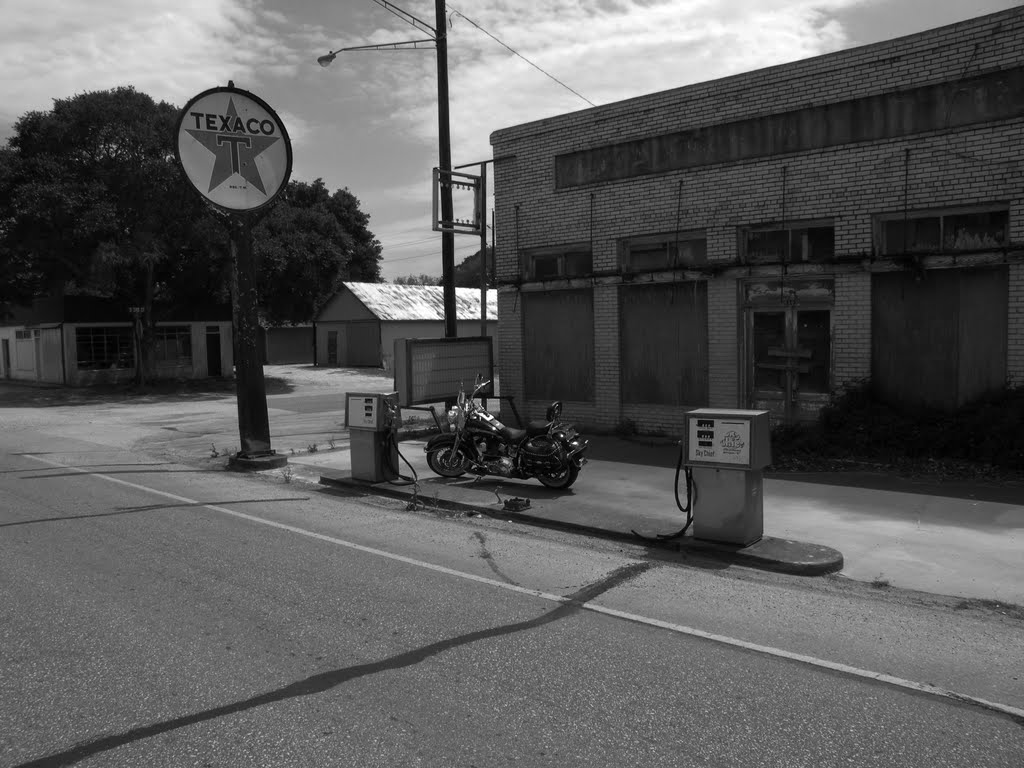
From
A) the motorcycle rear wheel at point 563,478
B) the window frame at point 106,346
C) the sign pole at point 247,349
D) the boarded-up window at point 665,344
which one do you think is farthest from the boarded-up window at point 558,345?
the window frame at point 106,346

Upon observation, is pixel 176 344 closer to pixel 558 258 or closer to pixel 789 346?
pixel 558 258

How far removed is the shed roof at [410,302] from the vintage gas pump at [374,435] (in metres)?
30.4

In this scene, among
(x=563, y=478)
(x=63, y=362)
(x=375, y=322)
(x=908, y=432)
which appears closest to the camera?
(x=563, y=478)

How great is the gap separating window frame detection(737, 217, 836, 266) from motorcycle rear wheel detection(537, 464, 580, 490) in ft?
16.1

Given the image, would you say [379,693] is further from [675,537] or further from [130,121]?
[130,121]

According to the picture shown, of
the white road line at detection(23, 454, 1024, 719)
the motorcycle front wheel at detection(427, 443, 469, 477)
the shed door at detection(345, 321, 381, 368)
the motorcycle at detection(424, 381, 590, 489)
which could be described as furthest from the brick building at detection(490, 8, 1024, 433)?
the shed door at detection(345, 321, 381, 368)

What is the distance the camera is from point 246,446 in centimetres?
1326

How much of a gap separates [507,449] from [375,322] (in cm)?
3231

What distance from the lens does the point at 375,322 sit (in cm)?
4231

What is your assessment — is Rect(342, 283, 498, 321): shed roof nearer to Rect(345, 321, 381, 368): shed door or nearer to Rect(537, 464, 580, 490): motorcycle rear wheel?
Rect(345, 321, 381, 368): shed door

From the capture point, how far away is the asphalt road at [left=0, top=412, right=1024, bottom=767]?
387 centimetres

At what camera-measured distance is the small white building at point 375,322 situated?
140 feet

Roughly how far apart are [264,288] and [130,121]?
9.19 metres

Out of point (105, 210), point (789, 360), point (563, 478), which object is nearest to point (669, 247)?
point (789, 360)
